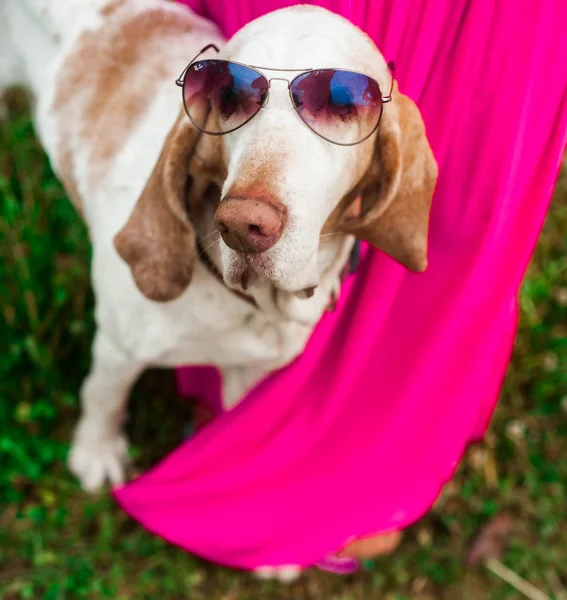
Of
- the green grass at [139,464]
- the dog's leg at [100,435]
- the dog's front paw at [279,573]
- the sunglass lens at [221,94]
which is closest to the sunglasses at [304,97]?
the sunglass lens at [221,94]

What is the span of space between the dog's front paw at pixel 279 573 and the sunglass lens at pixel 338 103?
4.16 feet

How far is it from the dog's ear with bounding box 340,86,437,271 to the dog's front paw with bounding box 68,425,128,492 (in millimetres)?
1080

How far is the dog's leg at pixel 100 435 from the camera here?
176 cm

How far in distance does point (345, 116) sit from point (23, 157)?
1.65 m

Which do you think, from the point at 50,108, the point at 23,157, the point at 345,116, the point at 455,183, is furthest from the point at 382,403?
the point at 23,157

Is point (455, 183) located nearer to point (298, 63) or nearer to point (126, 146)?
point (298, 63)

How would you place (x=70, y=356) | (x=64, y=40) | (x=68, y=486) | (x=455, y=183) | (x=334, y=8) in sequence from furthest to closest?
(x=70, y=356) → (x=68, y=486) → (x=64, y=40) → (x=455, y=183) → (x=334, y=8)

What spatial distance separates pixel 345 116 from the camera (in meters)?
1.00

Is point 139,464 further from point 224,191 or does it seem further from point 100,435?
point 224,191

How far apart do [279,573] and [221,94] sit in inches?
52.8

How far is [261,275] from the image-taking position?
1045 mm

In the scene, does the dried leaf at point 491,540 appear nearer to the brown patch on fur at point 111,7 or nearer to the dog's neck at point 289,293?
the dog's neck at point 289,293

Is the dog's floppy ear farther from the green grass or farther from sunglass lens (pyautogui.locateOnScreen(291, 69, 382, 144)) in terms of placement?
the green grass

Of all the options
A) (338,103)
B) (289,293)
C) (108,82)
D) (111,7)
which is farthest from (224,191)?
(111,7)
